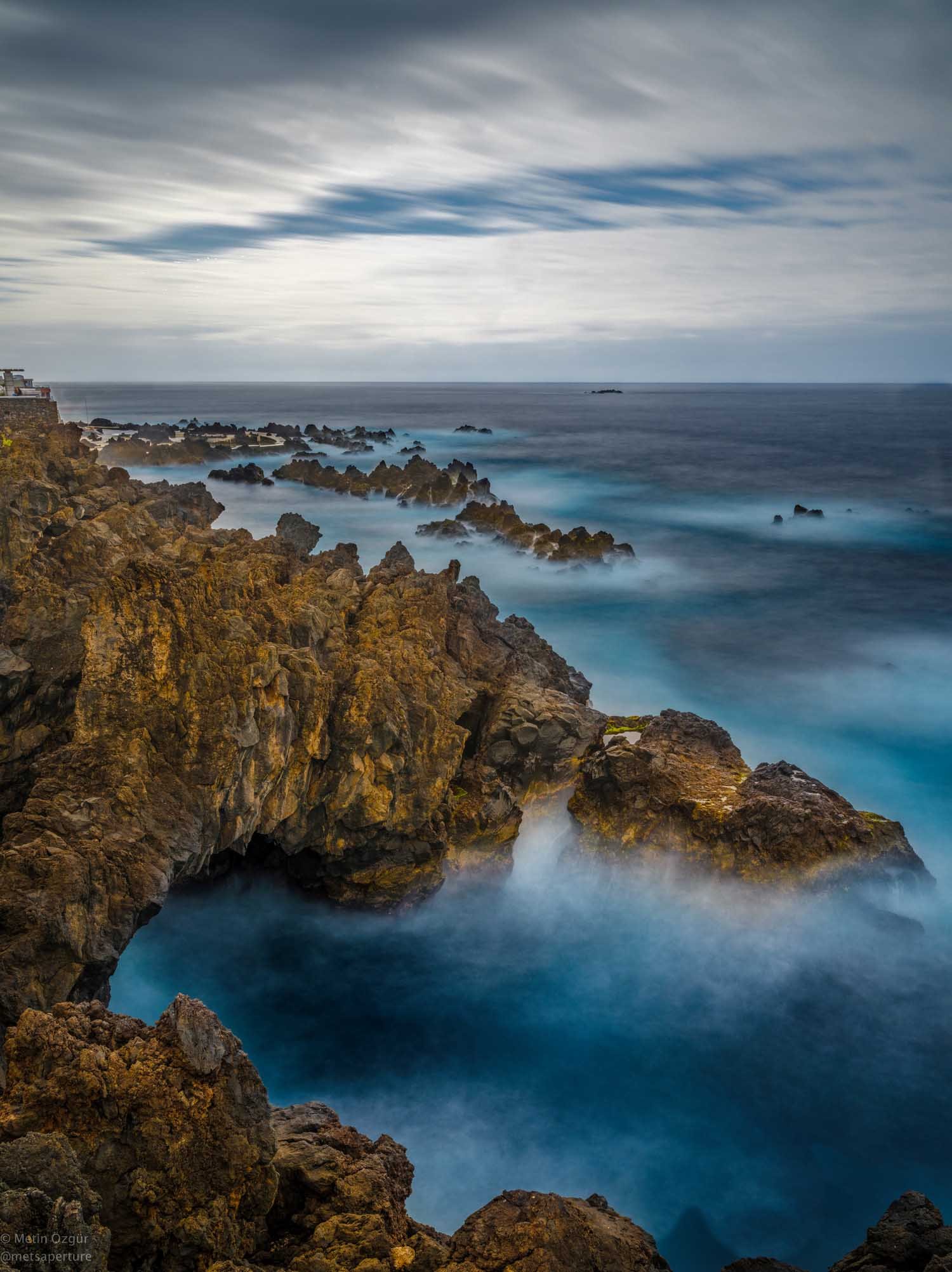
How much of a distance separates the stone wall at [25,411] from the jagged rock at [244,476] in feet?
54.1

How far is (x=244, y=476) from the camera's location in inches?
2427

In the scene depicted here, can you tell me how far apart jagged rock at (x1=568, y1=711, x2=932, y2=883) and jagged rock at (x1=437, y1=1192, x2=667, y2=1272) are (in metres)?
8.69

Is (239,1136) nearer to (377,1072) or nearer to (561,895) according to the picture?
(377,1072)

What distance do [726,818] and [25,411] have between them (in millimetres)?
41850

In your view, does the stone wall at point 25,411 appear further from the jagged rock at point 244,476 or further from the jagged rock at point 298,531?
the jagged rock at point 244,476

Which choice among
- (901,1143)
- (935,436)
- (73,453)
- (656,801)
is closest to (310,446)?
(73,453)

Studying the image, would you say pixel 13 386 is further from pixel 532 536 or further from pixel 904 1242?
pixel 904 1242

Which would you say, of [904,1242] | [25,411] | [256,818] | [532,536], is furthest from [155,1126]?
[25,411]

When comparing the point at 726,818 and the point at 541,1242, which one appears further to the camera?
the point at 726,818

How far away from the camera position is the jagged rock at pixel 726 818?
49.4ft

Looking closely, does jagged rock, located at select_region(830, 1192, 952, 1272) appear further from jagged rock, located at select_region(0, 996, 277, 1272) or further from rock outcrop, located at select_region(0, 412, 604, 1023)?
rock outcrop, located at select_region(0, 412, 604, 1023)

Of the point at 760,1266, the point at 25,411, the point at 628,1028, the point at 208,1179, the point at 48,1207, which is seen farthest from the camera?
the point at 25,411

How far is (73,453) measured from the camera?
37969 mm

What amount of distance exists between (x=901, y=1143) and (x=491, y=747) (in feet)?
28.3
